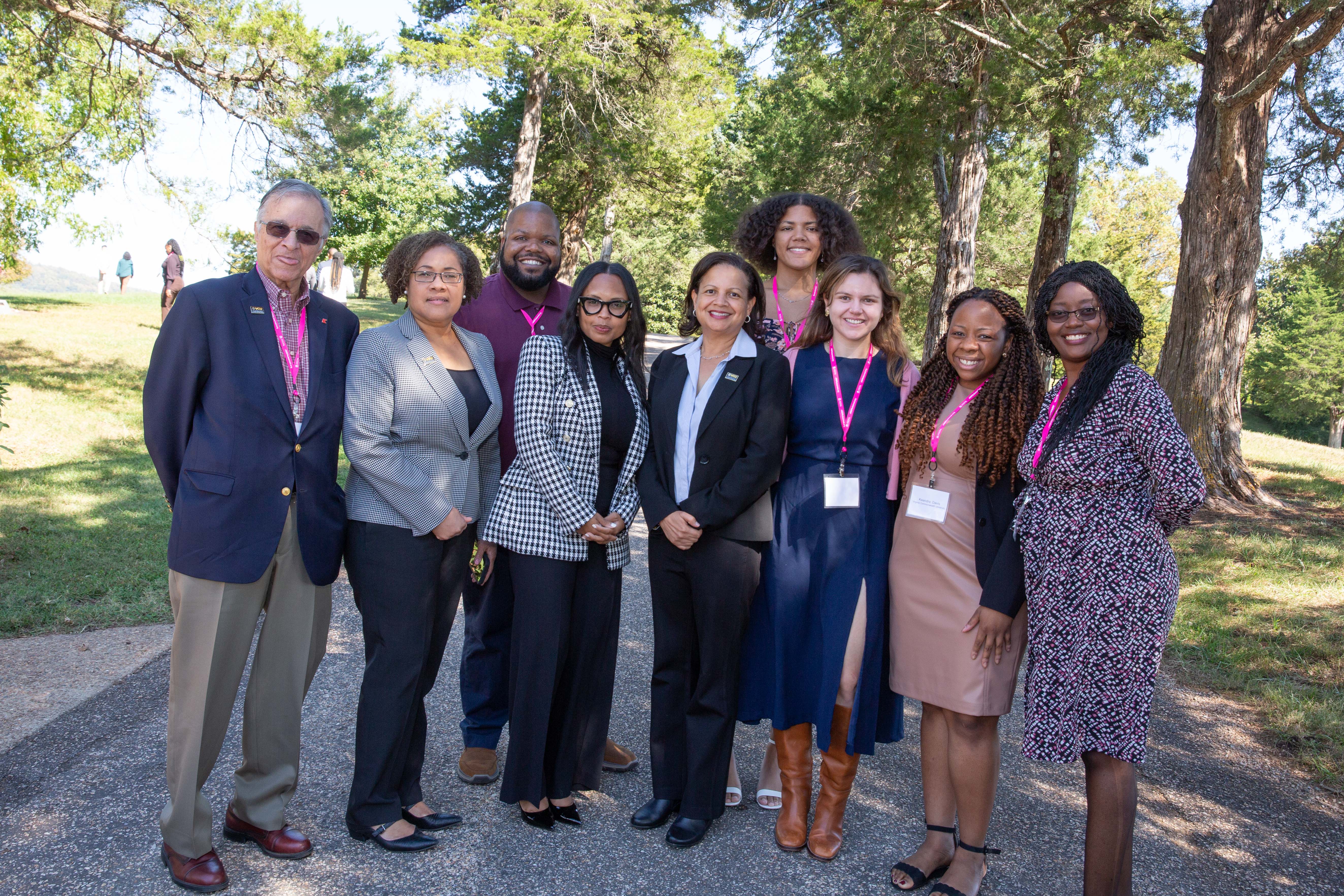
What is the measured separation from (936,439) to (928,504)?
0.24 m

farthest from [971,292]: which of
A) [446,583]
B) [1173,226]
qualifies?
[1173,226]

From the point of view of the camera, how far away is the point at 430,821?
11.5 ft

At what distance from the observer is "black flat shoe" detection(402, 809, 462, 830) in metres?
3.50

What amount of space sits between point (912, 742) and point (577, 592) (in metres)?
2.05

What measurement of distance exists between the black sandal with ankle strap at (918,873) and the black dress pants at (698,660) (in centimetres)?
69

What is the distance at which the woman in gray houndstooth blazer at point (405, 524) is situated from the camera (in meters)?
3.35

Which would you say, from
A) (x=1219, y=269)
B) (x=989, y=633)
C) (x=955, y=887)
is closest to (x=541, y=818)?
(x=955, y=887)

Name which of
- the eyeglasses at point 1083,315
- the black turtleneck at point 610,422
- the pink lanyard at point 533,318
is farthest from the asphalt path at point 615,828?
the eyeglasses at point 1083,315

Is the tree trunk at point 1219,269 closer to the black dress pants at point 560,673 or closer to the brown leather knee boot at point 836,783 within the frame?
the brown leather knee boot at point 836,783

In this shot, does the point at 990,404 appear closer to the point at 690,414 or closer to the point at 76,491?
the point at 690,414

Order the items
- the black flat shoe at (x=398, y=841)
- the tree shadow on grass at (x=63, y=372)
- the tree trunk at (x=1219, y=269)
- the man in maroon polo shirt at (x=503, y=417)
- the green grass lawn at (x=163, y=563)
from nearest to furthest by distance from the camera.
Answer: the black flat shoe at (x=398, y=841) < the man in maroon polo shirt at (x=503, y=417) < the green grass lawn at (x=163, y=563) < the tree trunk at (x=1219, y=269) < the tree shadow on grass at (x=63, y=372)

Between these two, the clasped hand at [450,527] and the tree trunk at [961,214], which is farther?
the tree trunk at [961,214]

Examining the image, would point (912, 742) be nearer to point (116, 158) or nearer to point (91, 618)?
point (91, 618)

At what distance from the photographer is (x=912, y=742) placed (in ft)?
15.0
